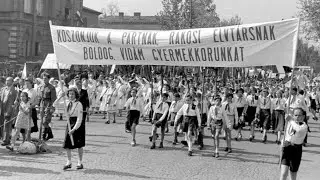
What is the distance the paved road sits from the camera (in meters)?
10.6

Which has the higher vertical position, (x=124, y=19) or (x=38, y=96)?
(x=124, y=19)

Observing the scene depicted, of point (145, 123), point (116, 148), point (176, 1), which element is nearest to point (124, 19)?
point (176, 1)

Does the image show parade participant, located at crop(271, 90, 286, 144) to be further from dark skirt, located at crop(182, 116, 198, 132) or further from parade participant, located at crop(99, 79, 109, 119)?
parade participant, located at crop(99, 79, 109, 119)

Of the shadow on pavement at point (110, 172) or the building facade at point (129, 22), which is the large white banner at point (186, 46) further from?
the building facade at point (129, 22)

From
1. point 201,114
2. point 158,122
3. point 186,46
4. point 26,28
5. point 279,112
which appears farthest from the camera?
point 26,28

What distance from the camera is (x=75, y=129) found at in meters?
10.8

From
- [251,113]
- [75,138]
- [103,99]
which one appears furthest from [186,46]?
[103,99]

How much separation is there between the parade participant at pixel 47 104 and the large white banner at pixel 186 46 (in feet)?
7.26

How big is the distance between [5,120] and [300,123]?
833cm

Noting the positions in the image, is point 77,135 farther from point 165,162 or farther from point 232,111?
point 232,111

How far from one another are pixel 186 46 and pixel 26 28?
144ft

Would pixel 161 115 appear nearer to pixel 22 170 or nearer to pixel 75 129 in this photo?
pixel 75 129

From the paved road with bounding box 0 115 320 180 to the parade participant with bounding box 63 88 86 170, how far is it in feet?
1.25

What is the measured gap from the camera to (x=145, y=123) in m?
21.8
